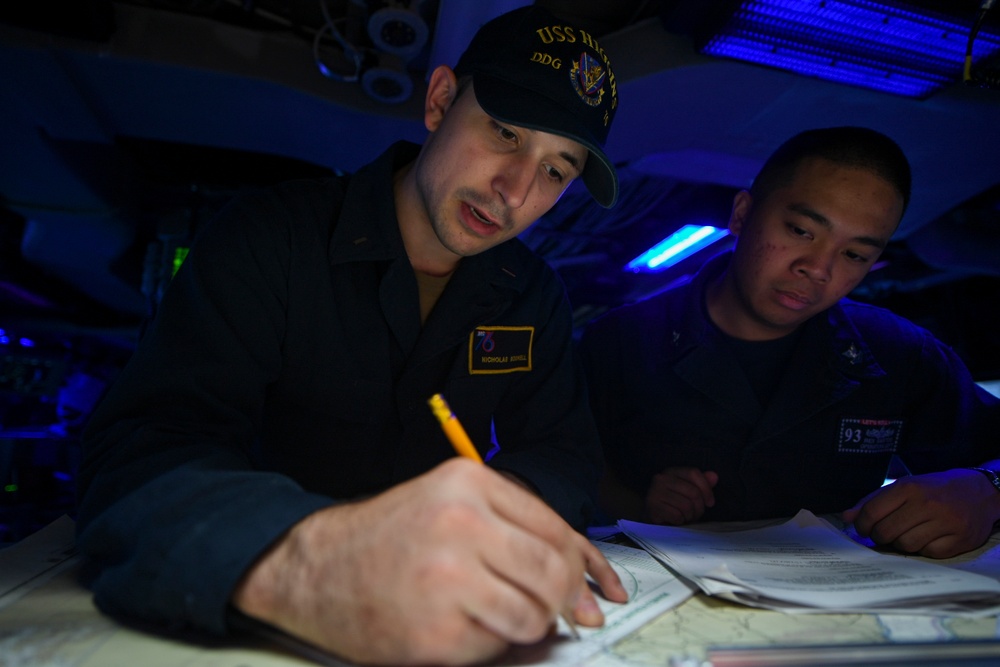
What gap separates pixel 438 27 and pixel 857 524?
1.77m

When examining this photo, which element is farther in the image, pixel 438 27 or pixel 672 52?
pixel 672 52

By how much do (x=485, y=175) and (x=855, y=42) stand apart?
4.69 ft

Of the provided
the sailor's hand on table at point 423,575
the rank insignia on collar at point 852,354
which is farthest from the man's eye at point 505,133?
the rank insignia on collar at point 852,354

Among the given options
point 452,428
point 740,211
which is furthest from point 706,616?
point 740,211

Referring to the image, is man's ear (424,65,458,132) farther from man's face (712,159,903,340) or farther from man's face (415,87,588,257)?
man's face (712,159,903,340)

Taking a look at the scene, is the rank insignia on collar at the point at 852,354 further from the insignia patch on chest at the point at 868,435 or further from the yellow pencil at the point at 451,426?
the yellow pencil at the point at 451,426

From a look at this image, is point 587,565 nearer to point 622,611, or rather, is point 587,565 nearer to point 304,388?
point 622,611

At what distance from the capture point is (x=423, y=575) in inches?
18.9

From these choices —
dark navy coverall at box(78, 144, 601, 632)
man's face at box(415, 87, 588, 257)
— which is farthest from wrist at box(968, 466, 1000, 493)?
man's face at box(415, 87, 588, 257)

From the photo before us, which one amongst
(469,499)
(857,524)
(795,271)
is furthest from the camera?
(795,271)

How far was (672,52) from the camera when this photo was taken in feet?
6.37

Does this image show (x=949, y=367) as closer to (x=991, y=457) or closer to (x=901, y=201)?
(x=991, y=457)

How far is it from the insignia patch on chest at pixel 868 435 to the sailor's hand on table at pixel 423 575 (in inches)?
60.2

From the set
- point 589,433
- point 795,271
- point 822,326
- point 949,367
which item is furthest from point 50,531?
point 949,367
